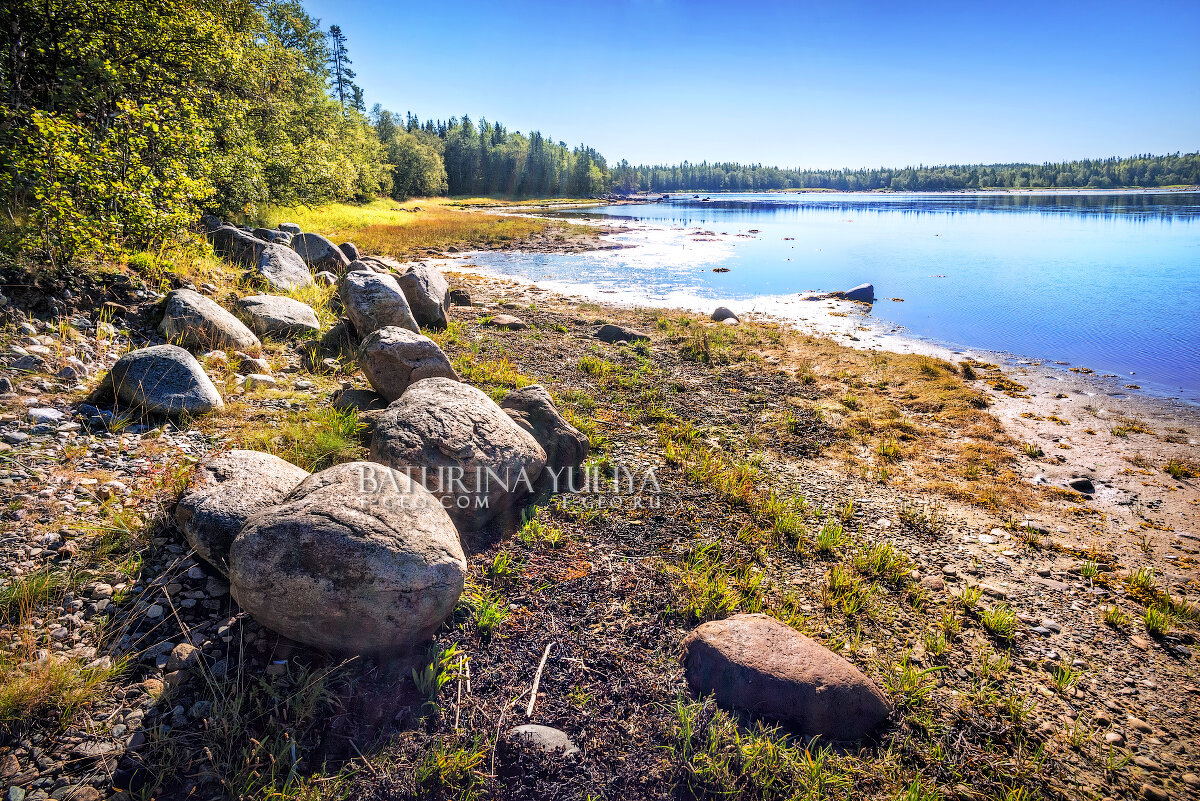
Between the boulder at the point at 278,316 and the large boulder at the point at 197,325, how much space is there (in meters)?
1.21

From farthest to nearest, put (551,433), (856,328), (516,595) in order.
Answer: (856,328) → (551,433) → (516,595)

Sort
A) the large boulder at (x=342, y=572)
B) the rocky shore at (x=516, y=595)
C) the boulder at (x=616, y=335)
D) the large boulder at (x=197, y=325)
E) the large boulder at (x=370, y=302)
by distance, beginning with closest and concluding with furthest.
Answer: the rocky shore at (x=516, y=595) < the large boulder at (x=342, y=572) < the large boulder at (x=197, y=325) < the large boulder at (x=370, y=302) < the boulder at (x=616, y=335)

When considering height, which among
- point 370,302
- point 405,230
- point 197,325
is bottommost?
point 197,325

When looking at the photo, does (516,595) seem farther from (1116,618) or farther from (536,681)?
(1116,618)

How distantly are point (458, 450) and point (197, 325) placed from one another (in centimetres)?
529

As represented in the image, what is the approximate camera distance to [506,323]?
14.8 metres

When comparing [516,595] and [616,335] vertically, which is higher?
[616,335]

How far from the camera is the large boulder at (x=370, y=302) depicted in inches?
389

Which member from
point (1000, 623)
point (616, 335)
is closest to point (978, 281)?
point (616, 335)

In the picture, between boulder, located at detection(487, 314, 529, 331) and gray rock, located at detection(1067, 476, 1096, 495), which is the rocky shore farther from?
boulder, located at detection(487, 314, 529, 331)

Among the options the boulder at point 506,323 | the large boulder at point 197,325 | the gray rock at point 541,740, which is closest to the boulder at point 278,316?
the large boulder at point 197,325

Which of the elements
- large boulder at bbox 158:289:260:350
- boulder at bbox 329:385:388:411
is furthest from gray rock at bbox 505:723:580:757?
large boulder at bbox 158:289:260:350

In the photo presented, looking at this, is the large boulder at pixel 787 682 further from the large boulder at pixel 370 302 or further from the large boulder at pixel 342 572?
the large boulder at pixel 370 302

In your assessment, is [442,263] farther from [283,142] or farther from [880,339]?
[880,339]
